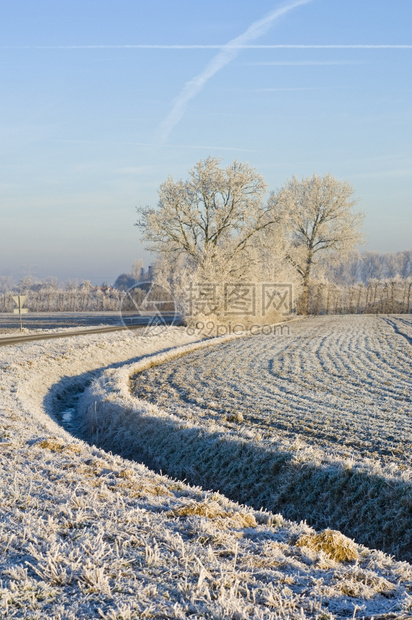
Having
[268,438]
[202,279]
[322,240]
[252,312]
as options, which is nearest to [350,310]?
[322,240]

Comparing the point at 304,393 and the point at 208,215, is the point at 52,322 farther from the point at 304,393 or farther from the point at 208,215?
the point at 304,393

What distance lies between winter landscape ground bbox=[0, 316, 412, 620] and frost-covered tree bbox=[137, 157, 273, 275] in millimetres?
25718

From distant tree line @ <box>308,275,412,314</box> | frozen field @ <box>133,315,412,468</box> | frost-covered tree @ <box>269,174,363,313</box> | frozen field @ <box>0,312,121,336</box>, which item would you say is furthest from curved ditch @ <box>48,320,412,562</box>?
distant tree line @ <box>308,275,412,314</box>

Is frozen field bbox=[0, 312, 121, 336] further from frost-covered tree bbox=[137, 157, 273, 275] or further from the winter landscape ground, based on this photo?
the winter landscape ground

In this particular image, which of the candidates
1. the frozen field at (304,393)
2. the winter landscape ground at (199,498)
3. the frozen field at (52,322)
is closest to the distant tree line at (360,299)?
the frozen field at (52,322)

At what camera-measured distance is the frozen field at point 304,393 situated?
10.7 metres

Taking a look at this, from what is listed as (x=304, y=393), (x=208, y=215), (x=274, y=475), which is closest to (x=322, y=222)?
(x=208, y=215)

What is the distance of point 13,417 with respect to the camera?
39.4 feet

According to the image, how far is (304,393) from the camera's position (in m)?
15.8

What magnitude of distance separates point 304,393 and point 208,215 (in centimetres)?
2989

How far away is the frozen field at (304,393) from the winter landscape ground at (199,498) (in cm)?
8

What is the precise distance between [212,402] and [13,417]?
539cm

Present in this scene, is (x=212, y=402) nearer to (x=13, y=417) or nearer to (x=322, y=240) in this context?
(x=13, y=417)

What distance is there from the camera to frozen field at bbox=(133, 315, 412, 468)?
10.7 metres
